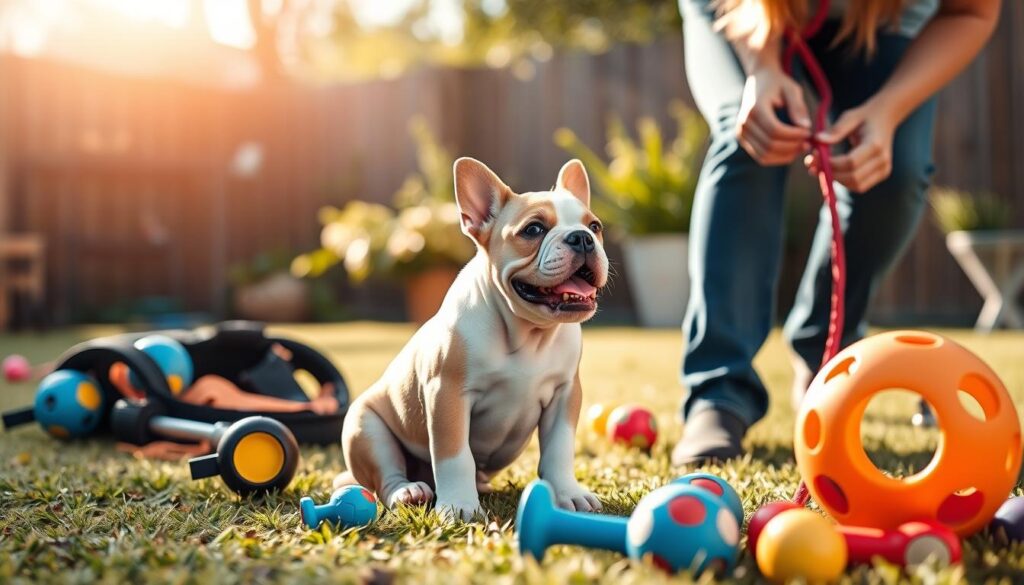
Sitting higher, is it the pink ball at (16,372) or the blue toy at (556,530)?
the blue toy at (556,530)

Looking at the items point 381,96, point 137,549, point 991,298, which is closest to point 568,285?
point 137,549

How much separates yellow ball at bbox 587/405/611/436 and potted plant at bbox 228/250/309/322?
21.2 feet

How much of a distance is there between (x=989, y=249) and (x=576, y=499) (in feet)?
16.7

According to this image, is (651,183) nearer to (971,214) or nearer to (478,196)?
(971,214)

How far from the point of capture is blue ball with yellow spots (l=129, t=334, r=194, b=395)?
107 inches

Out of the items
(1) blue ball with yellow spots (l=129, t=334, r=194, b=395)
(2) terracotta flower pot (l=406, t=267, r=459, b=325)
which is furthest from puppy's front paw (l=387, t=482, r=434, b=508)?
(2) terracotta flower pot (l=406, t=267, r=459, b=325)

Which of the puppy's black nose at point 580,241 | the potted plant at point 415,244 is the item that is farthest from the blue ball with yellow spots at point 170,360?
the potted plant at point 415,244

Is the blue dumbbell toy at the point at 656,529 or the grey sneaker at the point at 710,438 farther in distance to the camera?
the grey sneaker at the point at 710,438

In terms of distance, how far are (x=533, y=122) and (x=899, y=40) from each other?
20.5 ft

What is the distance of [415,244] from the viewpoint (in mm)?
7051

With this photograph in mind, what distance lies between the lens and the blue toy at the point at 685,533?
1229mm

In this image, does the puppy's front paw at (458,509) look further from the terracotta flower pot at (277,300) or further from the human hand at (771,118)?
the terracotta flower pot at (277,300)

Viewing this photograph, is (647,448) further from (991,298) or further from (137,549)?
(991,298)

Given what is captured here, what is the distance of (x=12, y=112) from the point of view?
28.3 ft
